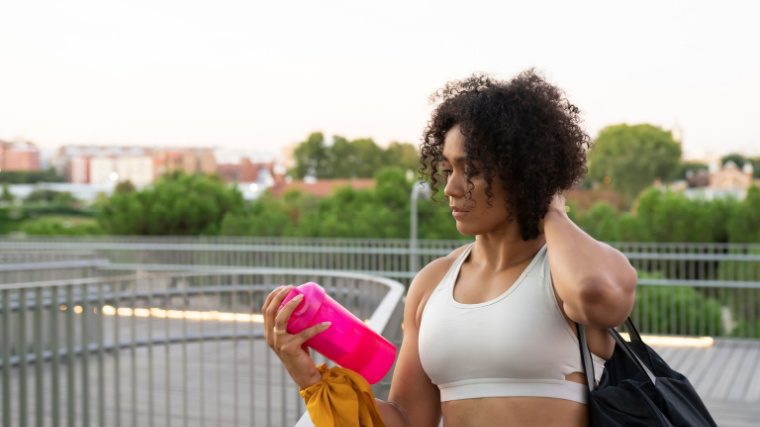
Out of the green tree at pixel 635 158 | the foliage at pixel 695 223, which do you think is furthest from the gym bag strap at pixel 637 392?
the green tree at pixel 635 158

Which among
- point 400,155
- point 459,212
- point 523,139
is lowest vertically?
point 459,212

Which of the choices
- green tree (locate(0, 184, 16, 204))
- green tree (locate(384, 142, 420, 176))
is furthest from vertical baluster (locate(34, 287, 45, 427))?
green tree (locate(0, 184, 16, 204))

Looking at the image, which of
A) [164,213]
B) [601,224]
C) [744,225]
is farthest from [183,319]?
[164,213]

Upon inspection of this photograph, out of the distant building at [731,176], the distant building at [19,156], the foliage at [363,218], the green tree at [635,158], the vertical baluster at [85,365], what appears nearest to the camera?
the vertical baluster at [85,365]

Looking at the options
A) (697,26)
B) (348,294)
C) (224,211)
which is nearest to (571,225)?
(348,294)

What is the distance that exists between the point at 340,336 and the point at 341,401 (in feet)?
0.42

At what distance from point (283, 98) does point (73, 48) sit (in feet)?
36.2

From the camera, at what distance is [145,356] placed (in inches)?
340

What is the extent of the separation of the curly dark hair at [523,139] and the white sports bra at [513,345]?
11 centimetres

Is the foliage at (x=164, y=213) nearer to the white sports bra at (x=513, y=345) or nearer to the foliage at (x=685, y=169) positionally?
the white sports bra at (x=513, y=345)

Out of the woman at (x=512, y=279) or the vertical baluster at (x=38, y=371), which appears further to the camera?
the vertical baluster at (x=38, y=371)

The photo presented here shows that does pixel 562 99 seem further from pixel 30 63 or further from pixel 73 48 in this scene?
pixel 30 63

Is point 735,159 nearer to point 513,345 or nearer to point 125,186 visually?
point 125,186

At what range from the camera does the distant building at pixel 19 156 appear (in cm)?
4564
